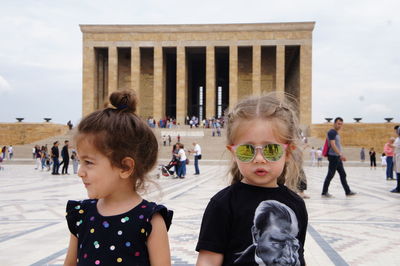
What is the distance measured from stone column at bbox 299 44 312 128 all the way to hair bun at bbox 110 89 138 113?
3676 centimetres

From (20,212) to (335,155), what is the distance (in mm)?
5515

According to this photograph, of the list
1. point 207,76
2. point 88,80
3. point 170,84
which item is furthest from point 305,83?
point 88,80

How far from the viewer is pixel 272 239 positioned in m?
1.63

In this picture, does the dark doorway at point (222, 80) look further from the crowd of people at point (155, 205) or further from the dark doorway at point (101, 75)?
the crowd of people at point (155, 205)

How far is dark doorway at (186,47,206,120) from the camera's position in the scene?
143 feet

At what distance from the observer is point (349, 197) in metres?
7.96

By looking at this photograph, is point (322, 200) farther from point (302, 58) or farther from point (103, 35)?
point (103, 35)

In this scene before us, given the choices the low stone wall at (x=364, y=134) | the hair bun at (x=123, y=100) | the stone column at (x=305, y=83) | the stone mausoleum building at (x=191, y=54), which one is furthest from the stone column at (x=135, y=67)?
the hair bun at (x=123, y=100)

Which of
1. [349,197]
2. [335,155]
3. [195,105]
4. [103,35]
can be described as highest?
A: [103,35]

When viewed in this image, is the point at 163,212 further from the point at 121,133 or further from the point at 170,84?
the point at 170,84

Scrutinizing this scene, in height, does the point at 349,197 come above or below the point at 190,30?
below

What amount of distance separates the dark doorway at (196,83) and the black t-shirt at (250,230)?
136ft

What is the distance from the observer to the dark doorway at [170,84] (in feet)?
142

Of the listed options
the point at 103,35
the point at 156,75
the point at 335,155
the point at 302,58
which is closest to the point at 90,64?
the point at 103,35
